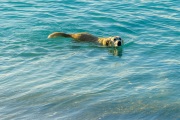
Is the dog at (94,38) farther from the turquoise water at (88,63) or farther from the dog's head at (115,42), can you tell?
the turquoise water at (88,63)

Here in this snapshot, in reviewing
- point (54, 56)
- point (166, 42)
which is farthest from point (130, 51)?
point (54, 56)

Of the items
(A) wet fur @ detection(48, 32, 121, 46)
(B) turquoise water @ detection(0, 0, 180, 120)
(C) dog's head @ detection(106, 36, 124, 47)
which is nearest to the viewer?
(B) turquoise water @ detection(0, 0, 180, 120)

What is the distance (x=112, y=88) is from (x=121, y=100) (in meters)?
0.77

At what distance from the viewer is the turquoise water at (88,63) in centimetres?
1048

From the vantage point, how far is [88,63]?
13.6 meters

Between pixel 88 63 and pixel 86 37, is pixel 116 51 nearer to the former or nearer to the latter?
pixel 86 37

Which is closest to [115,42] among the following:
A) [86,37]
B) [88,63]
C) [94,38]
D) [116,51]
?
[116,51]

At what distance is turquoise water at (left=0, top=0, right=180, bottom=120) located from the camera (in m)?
10.5

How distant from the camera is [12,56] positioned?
1402 cm

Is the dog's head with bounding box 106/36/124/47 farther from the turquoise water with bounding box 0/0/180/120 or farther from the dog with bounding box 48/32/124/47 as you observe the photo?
the turquoise water with bounding box 0/0/180/120

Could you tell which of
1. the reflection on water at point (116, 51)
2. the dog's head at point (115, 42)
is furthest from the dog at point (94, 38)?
the reflection on water at point (116, 51)

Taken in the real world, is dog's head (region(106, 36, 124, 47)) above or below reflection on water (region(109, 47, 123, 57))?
above

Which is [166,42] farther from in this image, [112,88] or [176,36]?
[112,88]

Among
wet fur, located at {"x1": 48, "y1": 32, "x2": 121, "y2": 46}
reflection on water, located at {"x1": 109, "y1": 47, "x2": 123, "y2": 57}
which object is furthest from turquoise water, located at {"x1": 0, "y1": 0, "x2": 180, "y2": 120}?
wet fur, located at {"x1": 48, "y1": 32, "x2": 121, "y2": 46}
